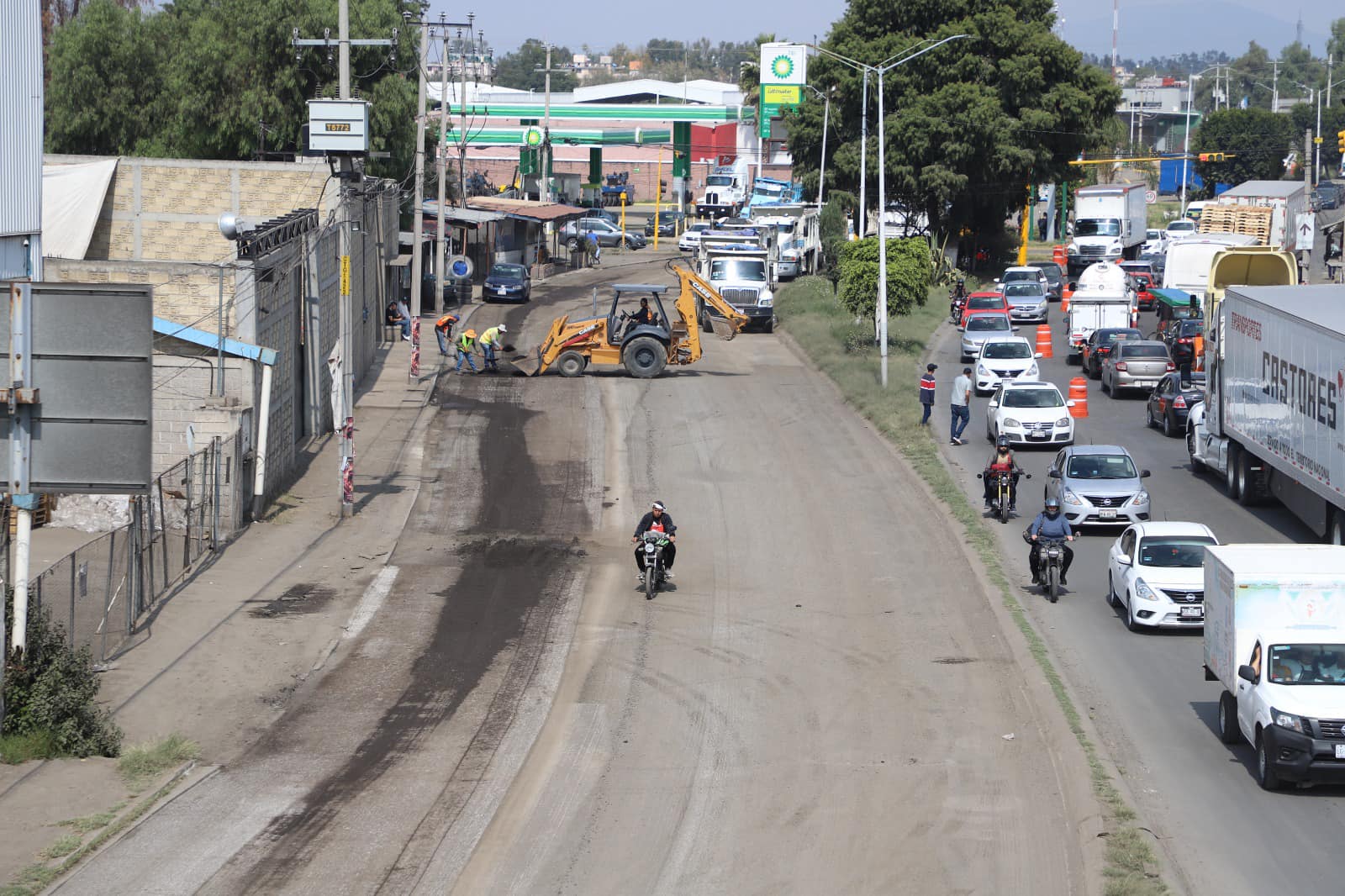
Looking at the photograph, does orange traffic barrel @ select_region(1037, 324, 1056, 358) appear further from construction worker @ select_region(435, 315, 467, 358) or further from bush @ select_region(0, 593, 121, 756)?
bush @ select_region(0, 593, 121, 756)

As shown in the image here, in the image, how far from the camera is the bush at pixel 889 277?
145ft

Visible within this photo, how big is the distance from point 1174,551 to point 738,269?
32.9m

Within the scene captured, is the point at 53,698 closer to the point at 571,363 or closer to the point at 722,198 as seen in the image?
the point at 571,363

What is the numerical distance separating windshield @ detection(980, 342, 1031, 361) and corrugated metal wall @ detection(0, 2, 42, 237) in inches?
1011

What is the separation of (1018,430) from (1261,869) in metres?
20.9

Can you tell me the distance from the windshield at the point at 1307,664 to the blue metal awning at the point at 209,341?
18.0 m

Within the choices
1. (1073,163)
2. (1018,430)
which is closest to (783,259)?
(1073,163)

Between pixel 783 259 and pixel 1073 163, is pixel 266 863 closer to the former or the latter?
pixel 783 259

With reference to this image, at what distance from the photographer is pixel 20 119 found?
21156 mm

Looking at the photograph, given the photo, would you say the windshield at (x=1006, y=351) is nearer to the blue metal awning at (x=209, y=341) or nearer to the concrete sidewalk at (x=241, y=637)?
the concrete sidewalk at (x=241, y=637)

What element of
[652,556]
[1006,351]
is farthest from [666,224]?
[652,556]

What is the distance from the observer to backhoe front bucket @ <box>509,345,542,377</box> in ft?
135

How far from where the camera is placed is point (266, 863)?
12453 mm

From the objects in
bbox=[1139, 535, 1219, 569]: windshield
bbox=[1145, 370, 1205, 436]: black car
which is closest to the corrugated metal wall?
bbox=[1139, 535, 1219, 569]: windshield
